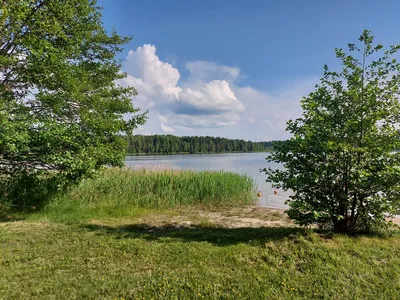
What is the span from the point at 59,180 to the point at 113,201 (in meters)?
2.19

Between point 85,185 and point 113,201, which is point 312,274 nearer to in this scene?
point 113,201

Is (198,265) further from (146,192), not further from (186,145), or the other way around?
(186,145)

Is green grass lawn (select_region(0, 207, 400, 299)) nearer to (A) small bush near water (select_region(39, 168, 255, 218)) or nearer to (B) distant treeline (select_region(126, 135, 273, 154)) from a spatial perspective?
(A) small bush near water (select_region(39, 168, 255, 218))

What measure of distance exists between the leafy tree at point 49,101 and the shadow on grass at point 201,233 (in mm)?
1760

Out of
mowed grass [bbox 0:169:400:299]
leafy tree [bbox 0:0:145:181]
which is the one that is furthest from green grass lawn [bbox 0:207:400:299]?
leafy tree [bbox 0:0:145:181]

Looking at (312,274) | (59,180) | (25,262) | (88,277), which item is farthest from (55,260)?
(312,274)

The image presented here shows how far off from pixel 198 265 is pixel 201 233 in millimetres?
1508

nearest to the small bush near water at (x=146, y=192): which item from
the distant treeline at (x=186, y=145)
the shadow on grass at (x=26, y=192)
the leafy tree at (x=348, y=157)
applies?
the shadow on grass at (x=26, y=192)

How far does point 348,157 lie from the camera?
4.08 metres

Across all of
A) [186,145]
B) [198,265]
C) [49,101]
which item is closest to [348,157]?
[198,265]

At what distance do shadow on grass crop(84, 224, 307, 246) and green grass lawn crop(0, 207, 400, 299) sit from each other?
20mm

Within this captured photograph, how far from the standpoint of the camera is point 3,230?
199 inches

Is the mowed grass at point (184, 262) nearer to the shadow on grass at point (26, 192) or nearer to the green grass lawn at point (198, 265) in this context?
the green grass lawn at point (198, 265)

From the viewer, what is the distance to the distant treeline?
69375 mm
